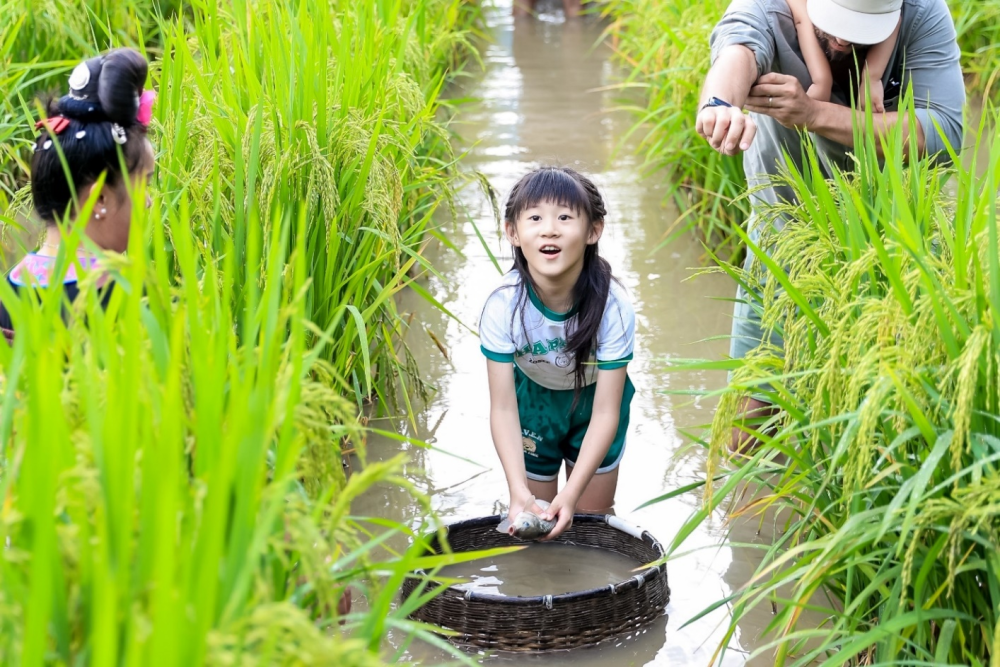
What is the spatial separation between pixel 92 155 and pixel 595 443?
4.26ft

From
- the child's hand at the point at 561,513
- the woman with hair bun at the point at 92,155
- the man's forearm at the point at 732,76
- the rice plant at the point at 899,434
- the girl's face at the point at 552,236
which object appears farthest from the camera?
the man's forearm at the point at 732,76

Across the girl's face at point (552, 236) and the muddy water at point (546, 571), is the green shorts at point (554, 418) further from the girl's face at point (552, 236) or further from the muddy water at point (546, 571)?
the girl's face at point (552, 236)

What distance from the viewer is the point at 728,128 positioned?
8.66 feet

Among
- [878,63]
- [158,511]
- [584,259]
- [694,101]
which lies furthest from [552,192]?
[694,101]

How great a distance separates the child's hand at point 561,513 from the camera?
2609 mm

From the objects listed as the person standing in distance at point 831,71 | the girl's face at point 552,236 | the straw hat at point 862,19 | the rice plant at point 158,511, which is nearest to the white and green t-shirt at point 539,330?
the girl's face at point 552,236

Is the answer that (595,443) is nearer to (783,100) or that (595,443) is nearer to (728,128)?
(728,128)

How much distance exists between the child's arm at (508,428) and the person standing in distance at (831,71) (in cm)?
54

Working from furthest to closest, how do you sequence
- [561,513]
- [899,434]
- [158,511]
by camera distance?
[561,513], [899,434], [158,511]

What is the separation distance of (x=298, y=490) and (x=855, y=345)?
890mm

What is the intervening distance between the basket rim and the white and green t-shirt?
375mm

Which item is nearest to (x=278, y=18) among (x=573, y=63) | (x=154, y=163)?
(x=154, y=163)

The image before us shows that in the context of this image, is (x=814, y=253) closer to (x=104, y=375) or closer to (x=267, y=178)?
(x=267, y=178)

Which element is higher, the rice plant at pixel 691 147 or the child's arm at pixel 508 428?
the rice plant at pixel 691 147
